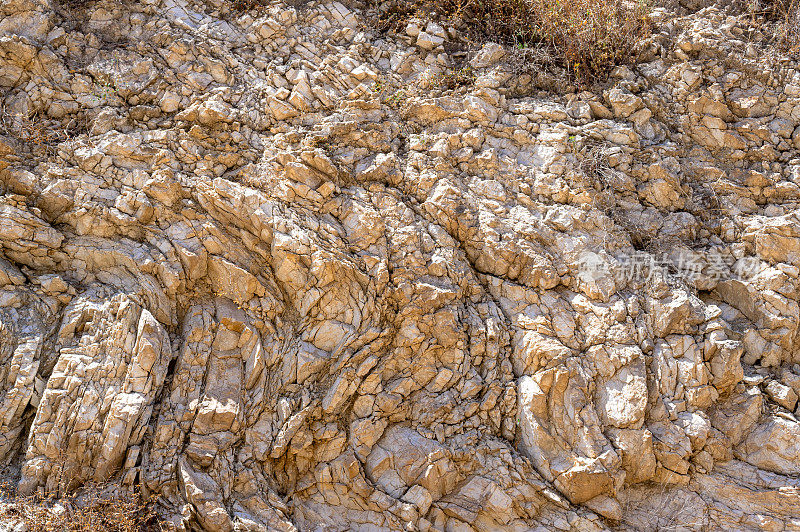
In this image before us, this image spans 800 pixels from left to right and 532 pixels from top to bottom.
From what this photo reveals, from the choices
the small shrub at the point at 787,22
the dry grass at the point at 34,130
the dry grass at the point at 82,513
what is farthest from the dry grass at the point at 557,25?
the dry grass at the point at 82,513

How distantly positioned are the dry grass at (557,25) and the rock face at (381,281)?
380 millimetres

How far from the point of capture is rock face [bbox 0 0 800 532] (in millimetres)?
4395

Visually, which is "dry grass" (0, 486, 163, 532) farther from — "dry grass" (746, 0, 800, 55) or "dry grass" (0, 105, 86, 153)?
"dry grass" (746, 0, 800, 55)

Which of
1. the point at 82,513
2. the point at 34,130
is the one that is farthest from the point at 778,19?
the point at 82,513

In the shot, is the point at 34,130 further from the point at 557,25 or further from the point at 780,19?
the point at 780,19

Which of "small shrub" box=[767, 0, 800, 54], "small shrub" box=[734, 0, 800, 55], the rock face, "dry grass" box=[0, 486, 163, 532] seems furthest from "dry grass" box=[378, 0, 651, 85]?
"dry grass" box=[0, 486, 163, 532]

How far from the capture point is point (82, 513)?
3949mm

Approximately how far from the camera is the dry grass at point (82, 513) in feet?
12.7

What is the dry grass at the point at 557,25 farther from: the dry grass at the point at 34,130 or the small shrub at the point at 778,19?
the dry grass at the point at 34,130

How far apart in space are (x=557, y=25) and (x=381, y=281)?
3551 millimetres

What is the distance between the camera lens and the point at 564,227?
203 inches

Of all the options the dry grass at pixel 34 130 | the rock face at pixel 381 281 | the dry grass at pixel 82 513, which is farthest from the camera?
the dry grass at pixel 34 130

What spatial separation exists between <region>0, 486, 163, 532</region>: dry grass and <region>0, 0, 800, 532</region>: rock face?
127 millimetres

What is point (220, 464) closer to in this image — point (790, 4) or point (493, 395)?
point (493, 395)
